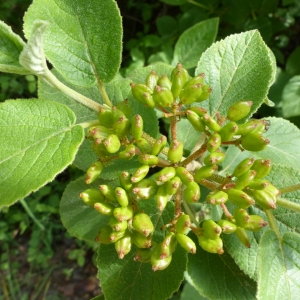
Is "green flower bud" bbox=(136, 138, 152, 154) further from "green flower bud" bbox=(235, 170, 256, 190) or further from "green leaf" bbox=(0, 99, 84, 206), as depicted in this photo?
"green flower bud" bbox=(235, 170, 256, 190)

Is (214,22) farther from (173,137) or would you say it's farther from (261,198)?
(261,198)

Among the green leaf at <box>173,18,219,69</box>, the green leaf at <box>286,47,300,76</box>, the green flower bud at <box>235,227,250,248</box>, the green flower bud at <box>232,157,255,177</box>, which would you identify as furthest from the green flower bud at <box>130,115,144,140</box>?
the green leaf at <box>286,47,300,76</box>

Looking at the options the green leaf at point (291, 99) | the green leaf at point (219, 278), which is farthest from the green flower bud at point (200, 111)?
the green leaf at point (291, 99)

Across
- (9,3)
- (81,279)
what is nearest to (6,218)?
(81,279)

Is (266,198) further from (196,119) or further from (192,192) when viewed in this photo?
(196,119)

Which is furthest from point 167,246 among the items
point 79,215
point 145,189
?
point 79,215

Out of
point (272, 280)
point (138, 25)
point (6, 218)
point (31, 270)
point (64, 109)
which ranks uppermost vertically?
point (64, 109)

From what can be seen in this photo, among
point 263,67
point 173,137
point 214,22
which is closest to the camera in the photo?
point 173,137

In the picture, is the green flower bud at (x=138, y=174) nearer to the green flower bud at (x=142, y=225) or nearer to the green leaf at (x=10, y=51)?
the green flower bud at (x=142, y=225)
